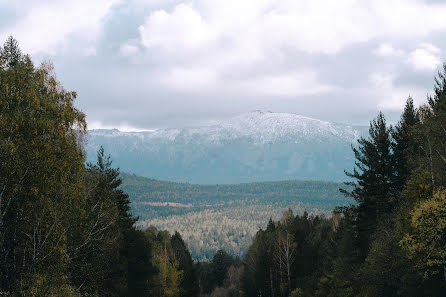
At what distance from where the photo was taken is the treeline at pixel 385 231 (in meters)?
27.0

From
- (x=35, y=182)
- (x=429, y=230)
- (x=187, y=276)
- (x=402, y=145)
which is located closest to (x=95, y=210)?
(x=35, y=182)

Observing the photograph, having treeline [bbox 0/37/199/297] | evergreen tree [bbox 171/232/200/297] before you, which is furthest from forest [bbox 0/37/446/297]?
evergreen tree [bbox 171/232/200/297]

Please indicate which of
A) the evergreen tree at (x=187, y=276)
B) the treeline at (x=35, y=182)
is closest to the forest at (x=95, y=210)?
the treeline at (x=35, y=182)

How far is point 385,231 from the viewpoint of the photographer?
34.5m

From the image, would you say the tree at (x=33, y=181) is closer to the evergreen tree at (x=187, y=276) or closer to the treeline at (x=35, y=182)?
the treeline at (x=35, y=182)

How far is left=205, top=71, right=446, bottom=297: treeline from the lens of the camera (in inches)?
1064

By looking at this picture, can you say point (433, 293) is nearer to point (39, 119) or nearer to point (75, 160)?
point (75, 160)

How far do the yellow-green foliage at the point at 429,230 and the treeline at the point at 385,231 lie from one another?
0.17 ft

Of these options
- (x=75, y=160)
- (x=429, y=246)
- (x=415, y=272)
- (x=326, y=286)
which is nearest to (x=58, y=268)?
(x=75, y=160)

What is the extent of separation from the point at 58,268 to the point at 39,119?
23.3 feet

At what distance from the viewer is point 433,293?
30.0 m

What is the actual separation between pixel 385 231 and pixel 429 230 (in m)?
8.91

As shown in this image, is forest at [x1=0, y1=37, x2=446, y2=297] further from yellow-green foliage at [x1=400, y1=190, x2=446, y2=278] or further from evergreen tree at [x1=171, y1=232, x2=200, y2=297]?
evergreen tree at [x1=171, y1=232, x2=200, y2=297]

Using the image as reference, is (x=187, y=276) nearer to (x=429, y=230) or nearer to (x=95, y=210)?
(x=95, y=210)
